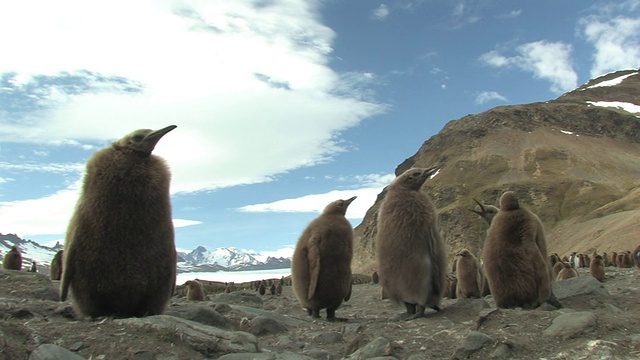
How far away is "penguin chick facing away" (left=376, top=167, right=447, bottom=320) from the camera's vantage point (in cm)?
843

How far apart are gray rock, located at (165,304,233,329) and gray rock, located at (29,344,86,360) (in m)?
2.26

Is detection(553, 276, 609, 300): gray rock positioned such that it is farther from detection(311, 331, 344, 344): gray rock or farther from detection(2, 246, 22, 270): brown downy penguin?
detection(2, 246, 22, 270): brown downy penguin

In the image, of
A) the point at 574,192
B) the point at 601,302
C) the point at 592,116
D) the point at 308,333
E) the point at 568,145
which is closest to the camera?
the point at 308,333

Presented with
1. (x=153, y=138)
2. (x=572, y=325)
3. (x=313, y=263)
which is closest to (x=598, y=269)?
(x=313, y=263)

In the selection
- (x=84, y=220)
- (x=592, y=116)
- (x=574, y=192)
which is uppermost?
(x=592, y=116)

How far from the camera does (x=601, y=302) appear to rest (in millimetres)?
8234

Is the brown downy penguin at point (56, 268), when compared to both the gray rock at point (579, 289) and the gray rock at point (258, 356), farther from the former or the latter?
the gray rock at point (579, 289)

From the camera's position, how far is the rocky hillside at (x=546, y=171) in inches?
2753

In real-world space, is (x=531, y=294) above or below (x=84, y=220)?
below

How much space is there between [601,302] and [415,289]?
9.27ft

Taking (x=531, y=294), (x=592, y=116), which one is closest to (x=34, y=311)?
(x=531, y=294)

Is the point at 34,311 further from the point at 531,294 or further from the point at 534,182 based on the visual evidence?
the point at 534,182

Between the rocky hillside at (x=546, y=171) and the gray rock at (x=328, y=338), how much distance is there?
4147cm

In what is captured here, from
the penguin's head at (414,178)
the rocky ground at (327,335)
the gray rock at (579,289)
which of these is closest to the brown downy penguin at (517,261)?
the rocky ground at (327,335)
